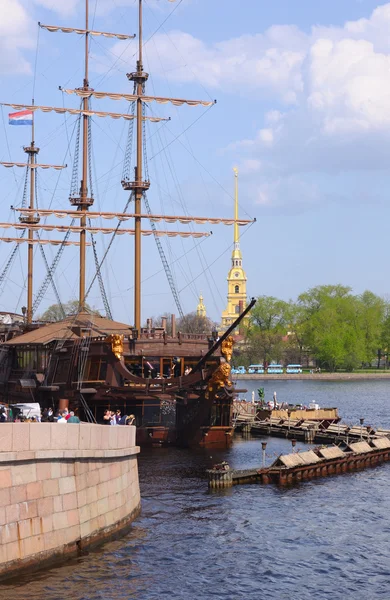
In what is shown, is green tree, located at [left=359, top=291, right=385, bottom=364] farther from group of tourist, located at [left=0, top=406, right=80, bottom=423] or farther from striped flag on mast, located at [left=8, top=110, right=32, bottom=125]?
group of tourist, located at [left=0, top=406, right=80, bottom=423]

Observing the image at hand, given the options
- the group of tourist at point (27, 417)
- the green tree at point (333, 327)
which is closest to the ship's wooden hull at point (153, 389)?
the group of tourist at point (27, 417)

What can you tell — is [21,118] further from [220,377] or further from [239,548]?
[239,548]

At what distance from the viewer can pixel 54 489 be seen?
17859 millimetres

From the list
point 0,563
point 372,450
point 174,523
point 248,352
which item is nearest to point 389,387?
point 248,352

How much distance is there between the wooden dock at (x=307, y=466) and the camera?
31.0 metres

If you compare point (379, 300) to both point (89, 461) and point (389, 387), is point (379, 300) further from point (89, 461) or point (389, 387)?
point (89, 461)

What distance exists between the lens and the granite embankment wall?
54.6 ft

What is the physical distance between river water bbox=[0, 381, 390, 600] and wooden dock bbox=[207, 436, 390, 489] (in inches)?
22.7

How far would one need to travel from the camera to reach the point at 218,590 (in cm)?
1919

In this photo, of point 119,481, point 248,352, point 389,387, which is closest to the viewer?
point 119,481

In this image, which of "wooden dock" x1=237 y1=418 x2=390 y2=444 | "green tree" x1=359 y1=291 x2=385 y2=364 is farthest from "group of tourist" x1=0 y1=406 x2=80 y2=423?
"green tree" x1=359 y1=291 x2=385 y2=364

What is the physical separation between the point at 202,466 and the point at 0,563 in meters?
19.8

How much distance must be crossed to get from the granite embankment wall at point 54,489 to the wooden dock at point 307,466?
10138 mm

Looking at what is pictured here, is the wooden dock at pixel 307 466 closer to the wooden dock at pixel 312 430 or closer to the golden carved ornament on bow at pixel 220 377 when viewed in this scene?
the wooden dock at pixel 312 430
